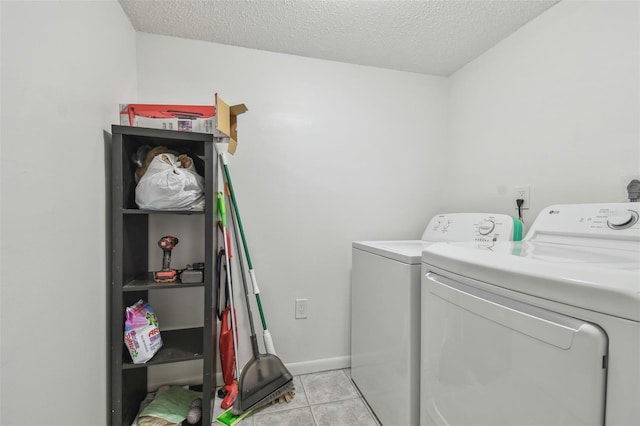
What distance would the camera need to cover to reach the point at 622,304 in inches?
18.7

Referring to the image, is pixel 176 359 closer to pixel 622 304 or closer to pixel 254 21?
pixel 622 304

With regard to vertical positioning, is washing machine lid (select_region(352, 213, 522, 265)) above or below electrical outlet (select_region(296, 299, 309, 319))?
above

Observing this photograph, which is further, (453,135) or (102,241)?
(453,135)

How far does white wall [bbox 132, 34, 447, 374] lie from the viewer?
168 centimetres

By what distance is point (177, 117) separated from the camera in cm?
129

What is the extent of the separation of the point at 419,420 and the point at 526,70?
183 centimetres

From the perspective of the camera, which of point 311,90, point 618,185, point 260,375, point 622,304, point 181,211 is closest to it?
point 622,304

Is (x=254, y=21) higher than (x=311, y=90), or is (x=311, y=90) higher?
(x=254, y=21)

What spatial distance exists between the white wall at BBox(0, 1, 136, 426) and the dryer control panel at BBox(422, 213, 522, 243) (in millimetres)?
1737

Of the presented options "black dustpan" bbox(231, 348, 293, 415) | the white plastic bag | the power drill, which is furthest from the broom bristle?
the white plastic bag

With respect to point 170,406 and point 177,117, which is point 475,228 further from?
point 170,406

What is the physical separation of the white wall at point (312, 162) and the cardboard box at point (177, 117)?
1.26 ft

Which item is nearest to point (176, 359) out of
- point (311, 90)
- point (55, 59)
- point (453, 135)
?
point (55, 59)

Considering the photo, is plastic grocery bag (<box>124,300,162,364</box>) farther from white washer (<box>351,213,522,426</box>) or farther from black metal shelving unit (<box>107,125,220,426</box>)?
white washer (<box>351,213,522,426</box>)
